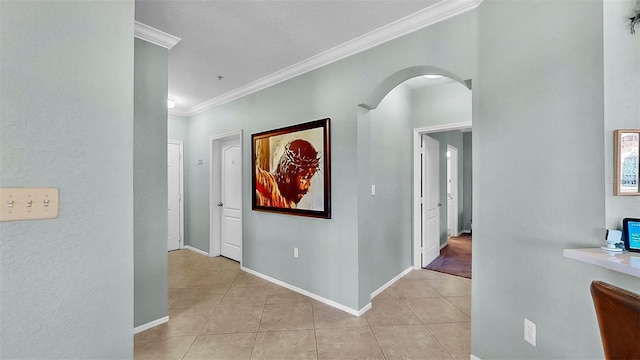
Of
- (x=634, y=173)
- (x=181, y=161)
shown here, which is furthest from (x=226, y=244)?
(x=634, y=173)

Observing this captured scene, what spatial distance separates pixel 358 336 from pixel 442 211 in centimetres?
332

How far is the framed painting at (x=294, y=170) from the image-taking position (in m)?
2.75

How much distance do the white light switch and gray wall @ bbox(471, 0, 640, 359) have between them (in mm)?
2286

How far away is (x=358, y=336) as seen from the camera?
2.19m

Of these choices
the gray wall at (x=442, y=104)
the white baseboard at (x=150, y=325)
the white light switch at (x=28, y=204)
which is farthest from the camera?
the gray wall at (x=442, y=104)

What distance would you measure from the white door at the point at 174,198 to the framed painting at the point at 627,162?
535 centimetres

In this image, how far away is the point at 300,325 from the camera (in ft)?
7.68

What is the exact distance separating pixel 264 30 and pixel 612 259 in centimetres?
260

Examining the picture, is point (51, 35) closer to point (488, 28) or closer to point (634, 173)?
point (488, 28)

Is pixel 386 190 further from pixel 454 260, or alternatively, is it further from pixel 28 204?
pixel 28 204

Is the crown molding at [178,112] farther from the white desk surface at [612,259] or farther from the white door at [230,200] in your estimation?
the white desk surface at [612,259]

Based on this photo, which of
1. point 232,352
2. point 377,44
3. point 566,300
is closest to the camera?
point 566,300

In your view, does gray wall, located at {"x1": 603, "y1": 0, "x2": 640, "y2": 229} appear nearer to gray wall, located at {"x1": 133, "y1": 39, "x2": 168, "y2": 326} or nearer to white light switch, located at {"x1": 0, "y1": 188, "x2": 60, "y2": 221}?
white light switch, located at {"x1": 0, "y1": 188, "x2": 60, "y2": 221}

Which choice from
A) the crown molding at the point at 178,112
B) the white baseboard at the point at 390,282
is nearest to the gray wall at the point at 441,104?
the white baseboard at the point at 390,282
